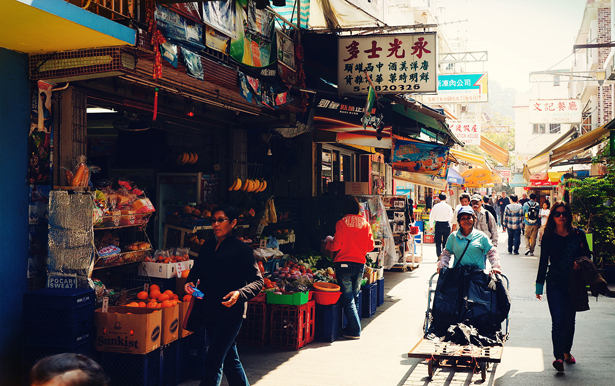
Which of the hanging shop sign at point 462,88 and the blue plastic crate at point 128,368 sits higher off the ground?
the hanging shop sign at point 462,88

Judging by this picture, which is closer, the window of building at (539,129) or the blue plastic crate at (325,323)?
the blue plastic crate at (325,323)

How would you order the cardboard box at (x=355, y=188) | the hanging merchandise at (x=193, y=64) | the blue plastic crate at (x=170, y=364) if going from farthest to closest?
the cardboard box at (x=355, y=188)
the hanging merchandise at (x=193, y=64)
the blue plastic crate at (x=170, y=364)

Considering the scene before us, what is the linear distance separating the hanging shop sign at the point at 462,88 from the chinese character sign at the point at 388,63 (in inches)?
427

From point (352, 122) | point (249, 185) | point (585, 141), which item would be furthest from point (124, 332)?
point (585, 141)

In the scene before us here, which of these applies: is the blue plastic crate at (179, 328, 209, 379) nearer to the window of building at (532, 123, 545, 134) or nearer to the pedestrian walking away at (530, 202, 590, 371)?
the pedestrian walking away at (530, 202, 590, 371)

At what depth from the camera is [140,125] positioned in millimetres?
7641

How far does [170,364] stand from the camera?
18.2 feet

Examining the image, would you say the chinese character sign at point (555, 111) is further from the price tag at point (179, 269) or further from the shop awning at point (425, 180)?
the price tag at point (179, 269)

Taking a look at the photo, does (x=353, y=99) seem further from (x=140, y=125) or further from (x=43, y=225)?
(x=43, y=225)

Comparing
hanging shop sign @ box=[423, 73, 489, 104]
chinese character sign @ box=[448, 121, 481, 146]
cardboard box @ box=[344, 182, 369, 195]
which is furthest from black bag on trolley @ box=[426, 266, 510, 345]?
chinese character sign @ box=[448, 121, 481, 146]

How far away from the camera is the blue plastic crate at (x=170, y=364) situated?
5375 mm

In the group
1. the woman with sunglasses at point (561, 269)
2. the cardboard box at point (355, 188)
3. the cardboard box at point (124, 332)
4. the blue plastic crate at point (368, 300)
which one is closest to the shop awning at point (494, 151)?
the cardboard box at point (355, 188)

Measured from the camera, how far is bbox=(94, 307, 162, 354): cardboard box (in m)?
5.05

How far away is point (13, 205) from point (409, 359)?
4.84 metres
